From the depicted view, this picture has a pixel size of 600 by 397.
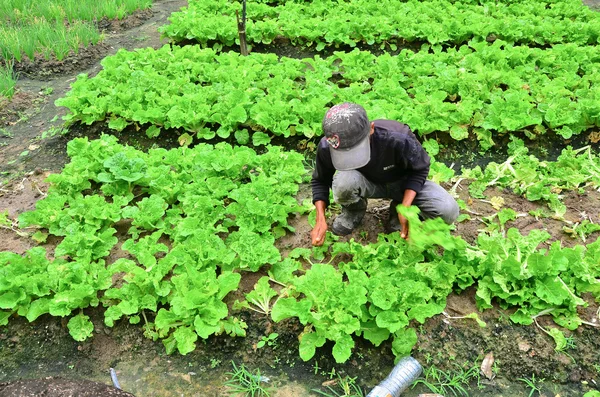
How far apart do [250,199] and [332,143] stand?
1.16m

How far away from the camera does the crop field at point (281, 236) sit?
2.77 metres

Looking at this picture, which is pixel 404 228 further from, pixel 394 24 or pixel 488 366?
pixel 394 24

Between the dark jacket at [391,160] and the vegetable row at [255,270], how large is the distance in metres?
0.29

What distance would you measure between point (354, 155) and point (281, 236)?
4.05 ft

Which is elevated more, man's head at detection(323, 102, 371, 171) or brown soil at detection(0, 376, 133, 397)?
man's head at detection(323, 102, 371, 171)

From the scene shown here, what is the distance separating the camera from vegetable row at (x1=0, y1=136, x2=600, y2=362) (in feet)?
9.20

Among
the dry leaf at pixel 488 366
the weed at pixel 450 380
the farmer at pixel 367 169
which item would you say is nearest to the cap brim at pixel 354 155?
the farmer at pixel 367 169

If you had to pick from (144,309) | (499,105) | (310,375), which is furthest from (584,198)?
(144,309)

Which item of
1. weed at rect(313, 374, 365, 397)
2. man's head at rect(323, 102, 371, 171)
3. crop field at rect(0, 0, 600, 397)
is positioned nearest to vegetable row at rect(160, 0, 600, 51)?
crop field at rect(0, 0, 600, 397)

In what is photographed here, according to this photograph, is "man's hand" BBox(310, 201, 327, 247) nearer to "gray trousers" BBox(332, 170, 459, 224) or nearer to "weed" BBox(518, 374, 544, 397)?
"gray trousers" BBox(332, 170, 459, 224)

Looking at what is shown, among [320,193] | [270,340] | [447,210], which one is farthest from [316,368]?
[447,210]

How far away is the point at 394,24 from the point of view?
7047 mm

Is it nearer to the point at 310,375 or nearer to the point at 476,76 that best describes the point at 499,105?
the point at 476,76

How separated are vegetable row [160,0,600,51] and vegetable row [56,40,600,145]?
2.72ft
